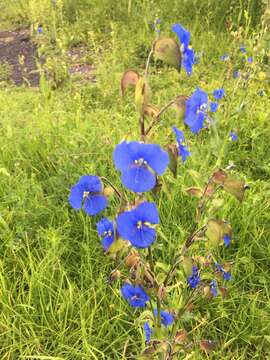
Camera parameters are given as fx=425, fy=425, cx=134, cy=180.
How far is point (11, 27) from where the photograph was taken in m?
5.98

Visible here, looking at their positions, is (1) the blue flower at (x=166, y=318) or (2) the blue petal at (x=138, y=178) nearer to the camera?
(2) the blue petal at (x=138, y=178)

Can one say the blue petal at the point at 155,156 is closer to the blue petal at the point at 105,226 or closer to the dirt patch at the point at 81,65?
the blue petal at the point at 105,226

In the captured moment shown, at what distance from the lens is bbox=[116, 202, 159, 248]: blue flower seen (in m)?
0.94

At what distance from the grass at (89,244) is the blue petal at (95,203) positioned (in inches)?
6.7

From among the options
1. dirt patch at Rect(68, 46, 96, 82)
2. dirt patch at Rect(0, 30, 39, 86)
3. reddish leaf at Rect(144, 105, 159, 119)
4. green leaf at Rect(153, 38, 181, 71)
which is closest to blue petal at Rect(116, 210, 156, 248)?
reddish leaf at Rect(144, 105, 159, 119)

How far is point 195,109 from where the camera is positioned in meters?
0.98

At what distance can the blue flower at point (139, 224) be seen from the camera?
94cm

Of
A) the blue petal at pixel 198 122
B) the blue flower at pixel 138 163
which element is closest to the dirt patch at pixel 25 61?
the blue petal at pixel 198 122

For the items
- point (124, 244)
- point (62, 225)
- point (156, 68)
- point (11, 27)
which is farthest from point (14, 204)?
point (11, 27)

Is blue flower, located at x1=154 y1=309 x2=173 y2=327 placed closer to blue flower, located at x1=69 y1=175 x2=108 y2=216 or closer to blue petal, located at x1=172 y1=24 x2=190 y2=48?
blue flower, located at x1=69 y1=175 x2=108 y2=216

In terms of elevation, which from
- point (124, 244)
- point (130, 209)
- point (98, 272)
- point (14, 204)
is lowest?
point (98, 272)

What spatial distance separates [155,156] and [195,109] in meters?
0.17

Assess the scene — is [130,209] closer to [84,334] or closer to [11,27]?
[84,334]

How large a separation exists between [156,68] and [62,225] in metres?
2.50
